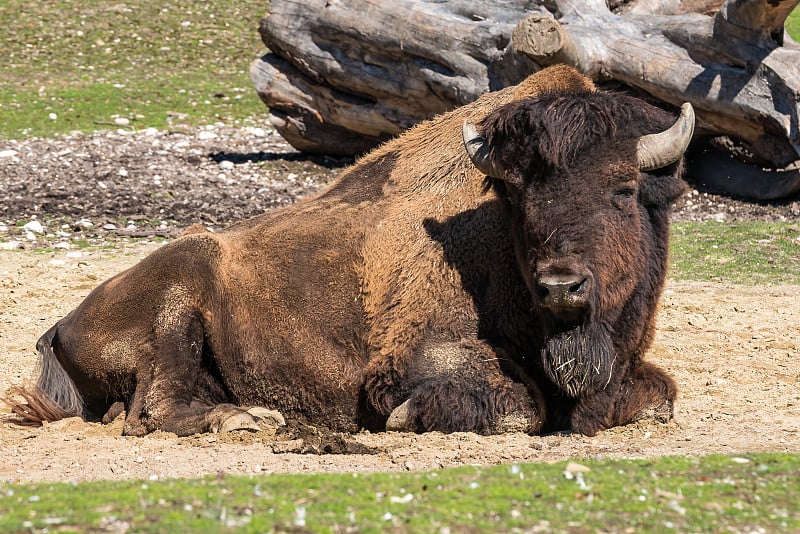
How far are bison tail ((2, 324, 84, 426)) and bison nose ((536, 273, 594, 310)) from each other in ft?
13.3

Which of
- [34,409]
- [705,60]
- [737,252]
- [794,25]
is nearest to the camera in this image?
[34,409]

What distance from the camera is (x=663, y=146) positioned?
6570mm

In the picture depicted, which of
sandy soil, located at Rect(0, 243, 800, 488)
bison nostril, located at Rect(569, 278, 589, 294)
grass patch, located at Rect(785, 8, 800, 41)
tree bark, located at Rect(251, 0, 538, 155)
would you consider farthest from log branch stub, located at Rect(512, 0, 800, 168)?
grass patch, located at Rect(785, 8, 800, 41)

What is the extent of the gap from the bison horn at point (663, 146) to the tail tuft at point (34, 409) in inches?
188

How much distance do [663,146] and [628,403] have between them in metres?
1.75

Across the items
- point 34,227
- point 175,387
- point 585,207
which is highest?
point 585,207

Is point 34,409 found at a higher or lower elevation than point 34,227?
higher

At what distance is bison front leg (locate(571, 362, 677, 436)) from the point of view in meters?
6.92

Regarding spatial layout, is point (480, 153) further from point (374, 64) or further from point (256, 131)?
point (256, 131)

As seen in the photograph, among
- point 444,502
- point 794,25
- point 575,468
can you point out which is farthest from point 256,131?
point 794,25

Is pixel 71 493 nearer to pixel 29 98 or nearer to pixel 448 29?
pixel 448 29

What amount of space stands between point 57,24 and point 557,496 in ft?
88.4

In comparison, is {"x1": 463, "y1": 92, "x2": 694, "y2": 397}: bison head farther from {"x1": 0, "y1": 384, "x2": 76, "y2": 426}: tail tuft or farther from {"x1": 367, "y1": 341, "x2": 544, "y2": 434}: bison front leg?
{"x1": 0, "y1": 384, "x2": 76, "y2": 426}: tail tuft

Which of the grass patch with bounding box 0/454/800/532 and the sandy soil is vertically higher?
the grass patch with bounding box 0/454/800/532
